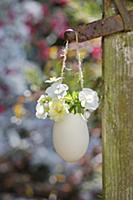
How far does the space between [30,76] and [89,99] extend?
131cm

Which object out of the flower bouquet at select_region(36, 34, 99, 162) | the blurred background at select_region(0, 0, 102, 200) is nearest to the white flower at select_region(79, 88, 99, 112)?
the flower bouquet at select_region(36, 34, 99, 162)

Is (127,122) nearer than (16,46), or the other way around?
(127,122)

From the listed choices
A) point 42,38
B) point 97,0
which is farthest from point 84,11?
point 42,38

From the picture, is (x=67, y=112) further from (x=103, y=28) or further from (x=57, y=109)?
(x=103, y=28)

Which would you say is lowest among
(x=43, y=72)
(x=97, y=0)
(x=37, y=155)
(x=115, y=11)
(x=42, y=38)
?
(x=37, y=155)

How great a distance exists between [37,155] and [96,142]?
299 millimetres

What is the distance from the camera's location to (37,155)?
99.7 inches

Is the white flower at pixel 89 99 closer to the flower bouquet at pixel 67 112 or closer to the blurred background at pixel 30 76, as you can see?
the flower bouquet at pixel 67 112

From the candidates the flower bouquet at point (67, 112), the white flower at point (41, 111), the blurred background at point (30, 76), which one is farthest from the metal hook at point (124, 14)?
the blurred background at point (30, 76)

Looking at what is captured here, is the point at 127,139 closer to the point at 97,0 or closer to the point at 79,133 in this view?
the point at 79,133

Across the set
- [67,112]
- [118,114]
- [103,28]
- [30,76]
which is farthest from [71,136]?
[30,76]

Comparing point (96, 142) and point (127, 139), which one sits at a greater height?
point (127, 139)

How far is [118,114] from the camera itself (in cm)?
114

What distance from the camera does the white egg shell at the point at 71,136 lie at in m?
1.27
